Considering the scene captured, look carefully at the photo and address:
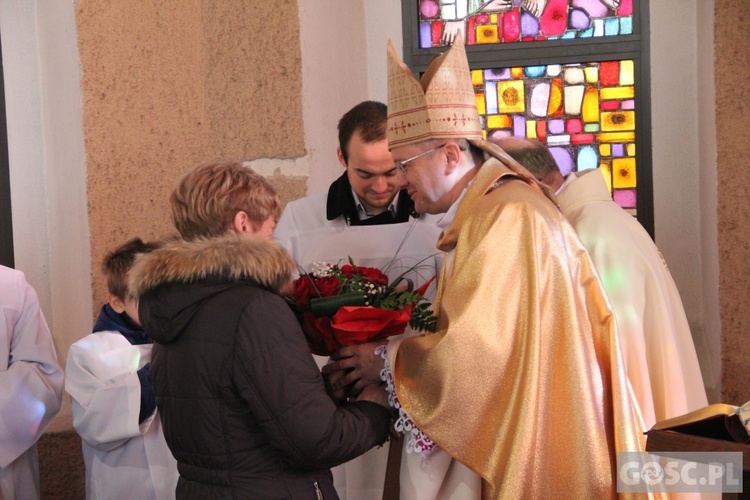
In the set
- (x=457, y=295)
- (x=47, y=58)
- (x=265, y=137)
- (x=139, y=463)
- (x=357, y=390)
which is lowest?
(x=139, y=463)

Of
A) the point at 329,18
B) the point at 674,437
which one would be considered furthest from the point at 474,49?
the point at 674,437

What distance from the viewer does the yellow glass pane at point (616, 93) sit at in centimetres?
516

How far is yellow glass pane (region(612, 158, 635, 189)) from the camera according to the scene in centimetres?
513

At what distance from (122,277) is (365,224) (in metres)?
0.97

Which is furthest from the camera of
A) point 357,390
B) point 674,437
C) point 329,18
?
→ point 329,18

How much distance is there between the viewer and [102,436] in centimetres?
314

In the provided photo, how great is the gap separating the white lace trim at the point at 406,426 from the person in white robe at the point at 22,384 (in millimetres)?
1424

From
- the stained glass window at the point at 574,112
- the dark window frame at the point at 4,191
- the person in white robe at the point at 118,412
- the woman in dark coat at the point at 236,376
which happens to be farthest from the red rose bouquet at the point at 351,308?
the stained glass window at the point at 574,112

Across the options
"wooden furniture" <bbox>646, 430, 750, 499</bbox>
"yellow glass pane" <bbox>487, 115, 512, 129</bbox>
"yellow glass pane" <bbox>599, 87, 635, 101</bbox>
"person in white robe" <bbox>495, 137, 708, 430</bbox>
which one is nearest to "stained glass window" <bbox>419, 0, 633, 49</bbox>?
"yellow glass pane" <bbox>599, 87, 635, 101</bbox>

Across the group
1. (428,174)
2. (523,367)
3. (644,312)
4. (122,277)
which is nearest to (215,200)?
(428,174)

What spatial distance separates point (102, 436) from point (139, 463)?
0.57 feet

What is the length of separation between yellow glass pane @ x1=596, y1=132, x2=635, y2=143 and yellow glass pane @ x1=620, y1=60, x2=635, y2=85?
0.94ft

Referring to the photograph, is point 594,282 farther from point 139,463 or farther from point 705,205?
point 705,205

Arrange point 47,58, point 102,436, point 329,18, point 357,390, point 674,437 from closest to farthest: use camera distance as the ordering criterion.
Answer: point 674,437 → point 357,390 → point 102,436 → point 47,58 → point 329,18
